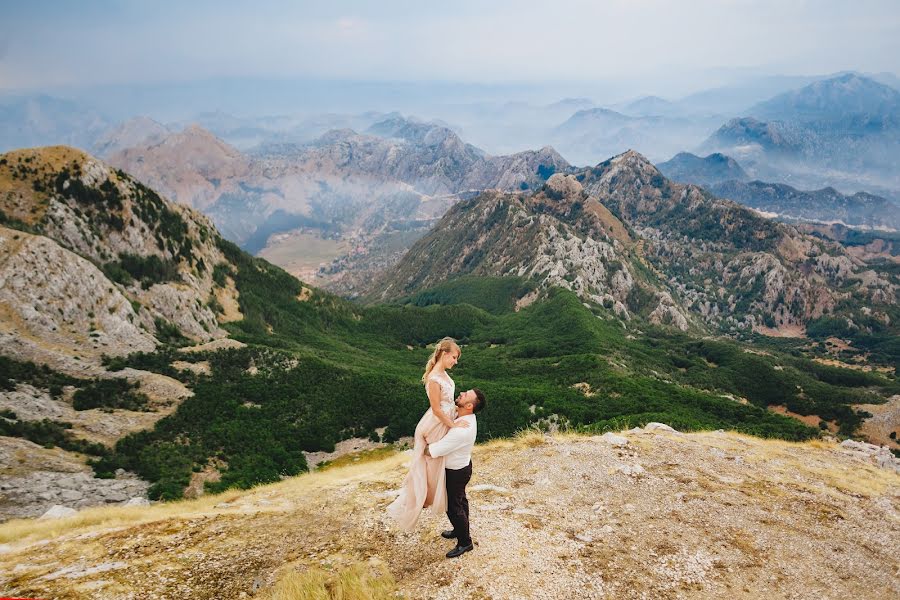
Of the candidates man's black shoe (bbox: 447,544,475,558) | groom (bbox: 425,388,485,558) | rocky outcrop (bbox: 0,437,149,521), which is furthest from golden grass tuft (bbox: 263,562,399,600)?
rocky outcrop (bbox: 0,437,149,521)

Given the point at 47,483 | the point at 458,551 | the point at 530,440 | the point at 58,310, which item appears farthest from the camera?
the point at 58,310

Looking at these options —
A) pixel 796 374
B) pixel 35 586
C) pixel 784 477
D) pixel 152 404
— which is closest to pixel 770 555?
pixel 784 477

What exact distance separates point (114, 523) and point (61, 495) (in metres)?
26.6

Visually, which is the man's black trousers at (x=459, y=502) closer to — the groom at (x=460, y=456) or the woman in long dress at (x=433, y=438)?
the groom at (x=460, y=456)

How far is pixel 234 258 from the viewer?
183 metres

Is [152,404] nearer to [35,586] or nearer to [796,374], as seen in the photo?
[35,586]

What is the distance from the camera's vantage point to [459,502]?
13.6 m

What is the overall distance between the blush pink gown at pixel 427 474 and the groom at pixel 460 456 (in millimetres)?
207

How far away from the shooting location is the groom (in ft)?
41.1

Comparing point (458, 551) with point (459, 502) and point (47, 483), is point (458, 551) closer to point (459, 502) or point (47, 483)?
point (459, 502)

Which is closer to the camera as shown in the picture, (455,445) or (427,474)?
(455,445)

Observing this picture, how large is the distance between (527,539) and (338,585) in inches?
261

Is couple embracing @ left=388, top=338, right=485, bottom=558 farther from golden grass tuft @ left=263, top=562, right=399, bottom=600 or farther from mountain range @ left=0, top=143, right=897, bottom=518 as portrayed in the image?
mountain range @ left=0, top=143, right=897, bottom=518

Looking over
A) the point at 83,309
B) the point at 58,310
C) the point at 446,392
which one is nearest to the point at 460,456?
the point at 446,392
